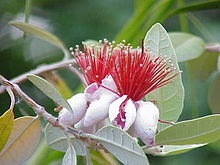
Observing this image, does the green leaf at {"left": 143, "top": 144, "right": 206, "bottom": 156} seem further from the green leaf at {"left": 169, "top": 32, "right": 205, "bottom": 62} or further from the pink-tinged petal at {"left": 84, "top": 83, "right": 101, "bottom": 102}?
the green leaf at {"left": 169, "top": 32, "right": 205, "bottom": 62}

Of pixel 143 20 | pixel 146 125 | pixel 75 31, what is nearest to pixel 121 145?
pixel 146 125

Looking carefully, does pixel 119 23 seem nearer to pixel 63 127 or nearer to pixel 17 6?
pixel 17 6

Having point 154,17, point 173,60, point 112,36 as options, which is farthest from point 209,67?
point 112,36

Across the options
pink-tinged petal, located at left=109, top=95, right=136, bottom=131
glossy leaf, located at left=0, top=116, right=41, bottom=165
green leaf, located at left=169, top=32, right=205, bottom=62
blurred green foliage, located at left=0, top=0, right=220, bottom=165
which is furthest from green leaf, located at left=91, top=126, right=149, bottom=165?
blurred green foliage, located at left=0, top=0, right=220, bottom=165

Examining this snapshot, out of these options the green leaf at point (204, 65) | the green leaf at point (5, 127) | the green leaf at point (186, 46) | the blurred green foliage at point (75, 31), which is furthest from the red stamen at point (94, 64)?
the blurred green foliage at point (75, 31)

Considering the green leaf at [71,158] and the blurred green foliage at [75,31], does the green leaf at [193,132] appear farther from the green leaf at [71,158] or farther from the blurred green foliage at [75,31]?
the blurred green foliage at [75,31]

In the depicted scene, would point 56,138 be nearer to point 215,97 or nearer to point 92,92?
point 92,92
